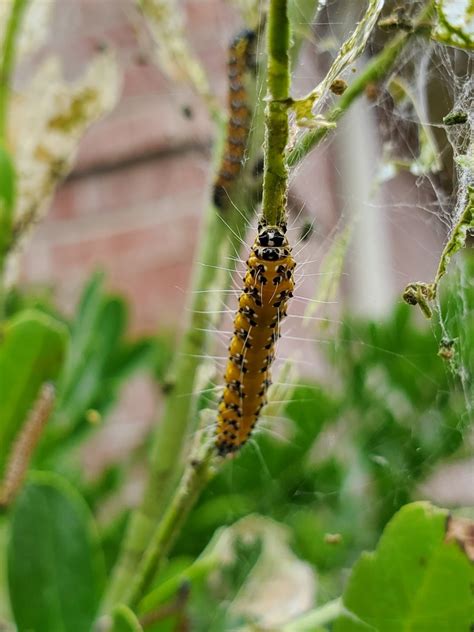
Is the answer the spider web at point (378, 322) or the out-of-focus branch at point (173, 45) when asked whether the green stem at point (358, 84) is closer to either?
the spider web at point (378, 322)

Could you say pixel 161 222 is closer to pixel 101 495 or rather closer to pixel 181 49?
pixel 101 495

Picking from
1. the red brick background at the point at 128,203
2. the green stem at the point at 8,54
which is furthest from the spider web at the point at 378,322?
the red brick background at the point at 128,203

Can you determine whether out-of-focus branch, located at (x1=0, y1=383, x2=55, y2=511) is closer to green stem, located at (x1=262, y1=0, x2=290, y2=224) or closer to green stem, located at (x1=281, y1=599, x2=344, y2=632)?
green stem, located at (x1=281, y1=599, x2=344, y2=632)

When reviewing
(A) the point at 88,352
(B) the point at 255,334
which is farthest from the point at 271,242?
(A) the point at 88,352

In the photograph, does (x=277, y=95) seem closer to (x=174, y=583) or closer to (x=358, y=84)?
(x=358, y=84)

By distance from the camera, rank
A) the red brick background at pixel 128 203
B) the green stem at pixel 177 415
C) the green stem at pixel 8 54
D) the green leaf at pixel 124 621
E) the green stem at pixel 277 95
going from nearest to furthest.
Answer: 1. the green stem at pixel 277 95
2. the green leaf at pixel 124 621
3. the green stem at pixel 177 415
4. the green stem at pixel 8 54
5. the red brick background at pixel 128 203

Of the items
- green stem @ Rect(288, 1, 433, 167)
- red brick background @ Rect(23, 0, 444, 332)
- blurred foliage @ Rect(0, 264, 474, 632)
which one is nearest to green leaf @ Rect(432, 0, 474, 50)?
green stem @ Rect(288, 1, 433, 167)
